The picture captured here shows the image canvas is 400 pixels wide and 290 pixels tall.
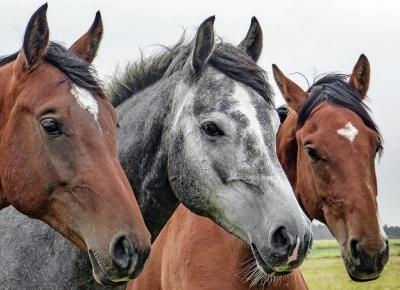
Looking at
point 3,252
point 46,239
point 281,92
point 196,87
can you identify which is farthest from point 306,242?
point 281,92

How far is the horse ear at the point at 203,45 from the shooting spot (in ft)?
19.9

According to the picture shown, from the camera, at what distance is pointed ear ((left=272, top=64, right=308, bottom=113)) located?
7.89 m

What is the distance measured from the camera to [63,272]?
5.73 m

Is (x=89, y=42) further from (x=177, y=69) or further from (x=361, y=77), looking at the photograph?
(x=361, y=77)

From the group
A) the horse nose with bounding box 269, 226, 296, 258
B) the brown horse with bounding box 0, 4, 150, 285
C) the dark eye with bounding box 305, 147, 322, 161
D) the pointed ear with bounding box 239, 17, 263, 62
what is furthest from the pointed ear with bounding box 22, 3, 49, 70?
the dark eye with bounding box 305, 147, 322, 161

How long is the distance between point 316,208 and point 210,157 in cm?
195

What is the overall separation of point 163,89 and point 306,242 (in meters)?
2.04

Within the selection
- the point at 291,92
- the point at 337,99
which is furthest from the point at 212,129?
the point at 291,92

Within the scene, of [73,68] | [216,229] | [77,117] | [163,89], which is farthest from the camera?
[216,229]

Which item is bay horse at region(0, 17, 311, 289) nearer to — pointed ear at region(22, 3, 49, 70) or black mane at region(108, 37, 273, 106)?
black mane at region(108, 37, 273, 106)

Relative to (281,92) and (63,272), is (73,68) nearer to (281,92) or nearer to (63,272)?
(63,272)

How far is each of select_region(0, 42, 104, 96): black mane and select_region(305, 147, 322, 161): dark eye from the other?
2645 mm

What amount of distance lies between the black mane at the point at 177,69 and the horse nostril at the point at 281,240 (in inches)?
51.9

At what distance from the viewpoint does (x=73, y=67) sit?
518cm
